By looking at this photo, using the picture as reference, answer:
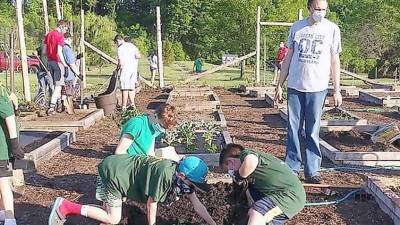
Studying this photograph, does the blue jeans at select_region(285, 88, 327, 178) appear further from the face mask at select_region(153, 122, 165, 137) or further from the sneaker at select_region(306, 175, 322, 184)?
the face mask at select_region(153, 122, 165, 137)

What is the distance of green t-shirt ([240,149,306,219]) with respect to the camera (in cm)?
433

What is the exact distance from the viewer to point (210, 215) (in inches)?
196

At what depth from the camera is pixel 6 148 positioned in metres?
4.79

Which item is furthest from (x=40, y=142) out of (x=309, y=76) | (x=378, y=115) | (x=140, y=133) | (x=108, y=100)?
(x=378, y=115)

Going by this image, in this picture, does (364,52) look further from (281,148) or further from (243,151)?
(243,151)

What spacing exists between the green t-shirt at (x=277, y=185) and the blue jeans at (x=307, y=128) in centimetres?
182

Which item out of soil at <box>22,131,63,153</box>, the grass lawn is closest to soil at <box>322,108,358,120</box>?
soil at <box>22,131,63,153</box>

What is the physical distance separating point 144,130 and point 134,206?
0.74 metres

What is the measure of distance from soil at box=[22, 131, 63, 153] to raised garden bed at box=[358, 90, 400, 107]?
30.4 ft

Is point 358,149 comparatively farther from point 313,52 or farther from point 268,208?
point 268,208

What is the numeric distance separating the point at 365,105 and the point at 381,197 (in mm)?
10634

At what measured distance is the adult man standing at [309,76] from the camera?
6035mm

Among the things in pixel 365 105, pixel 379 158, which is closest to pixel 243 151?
pixel 379 158

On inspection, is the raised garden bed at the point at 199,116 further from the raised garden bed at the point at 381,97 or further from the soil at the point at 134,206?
the raised garden bed at the point at 381,97
